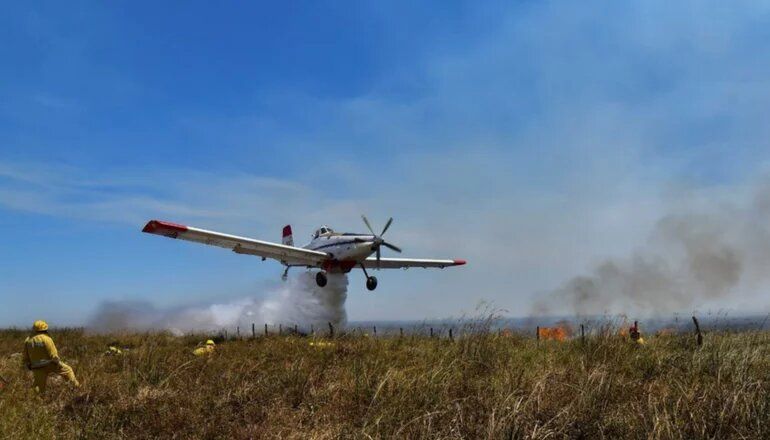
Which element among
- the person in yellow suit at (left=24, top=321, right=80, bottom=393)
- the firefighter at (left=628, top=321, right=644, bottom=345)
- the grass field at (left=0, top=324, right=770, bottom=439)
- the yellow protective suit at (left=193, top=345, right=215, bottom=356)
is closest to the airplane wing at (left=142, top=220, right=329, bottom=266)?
the yellow protective suit at (left=193, top=345, right=215, bottom=356)

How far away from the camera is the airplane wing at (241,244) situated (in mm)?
24206

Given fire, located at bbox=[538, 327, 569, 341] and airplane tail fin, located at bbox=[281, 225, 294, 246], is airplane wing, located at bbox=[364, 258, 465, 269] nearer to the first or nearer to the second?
airplane tail fin, located at bbox=[281, 225, 294, 246]

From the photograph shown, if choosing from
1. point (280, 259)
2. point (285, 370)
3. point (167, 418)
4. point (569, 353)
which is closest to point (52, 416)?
point (167, 418)

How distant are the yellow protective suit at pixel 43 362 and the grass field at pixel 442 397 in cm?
44

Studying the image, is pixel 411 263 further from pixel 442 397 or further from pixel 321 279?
pixel 442 397

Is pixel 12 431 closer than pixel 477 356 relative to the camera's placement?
Yes

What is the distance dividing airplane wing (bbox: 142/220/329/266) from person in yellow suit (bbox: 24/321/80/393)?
12726 millimetres

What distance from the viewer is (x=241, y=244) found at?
2916cm

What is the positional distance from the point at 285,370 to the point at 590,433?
541 centimetres

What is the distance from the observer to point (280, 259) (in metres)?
32.6

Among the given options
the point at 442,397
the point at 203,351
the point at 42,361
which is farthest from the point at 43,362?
the point at 442,397

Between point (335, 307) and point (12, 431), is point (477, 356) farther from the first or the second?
point (335, 307)

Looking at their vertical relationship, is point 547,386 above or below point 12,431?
above

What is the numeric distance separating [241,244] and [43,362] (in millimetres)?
18402
